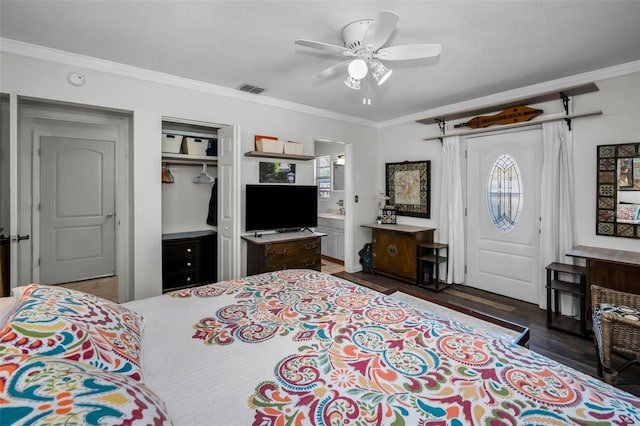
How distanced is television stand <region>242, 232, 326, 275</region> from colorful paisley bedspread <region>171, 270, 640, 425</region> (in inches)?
73.6

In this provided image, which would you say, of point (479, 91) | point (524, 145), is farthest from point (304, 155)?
point (524, 145)

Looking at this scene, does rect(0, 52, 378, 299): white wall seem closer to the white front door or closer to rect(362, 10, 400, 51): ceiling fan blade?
rect(362, 10, 400, 51): ceiling fan blade

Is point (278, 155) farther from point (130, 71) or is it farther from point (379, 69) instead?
point (379, 69)

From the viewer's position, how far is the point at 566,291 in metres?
2.93

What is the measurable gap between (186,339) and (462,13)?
265 cm

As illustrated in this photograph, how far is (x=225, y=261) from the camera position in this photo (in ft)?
11.4

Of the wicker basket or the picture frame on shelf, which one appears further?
the picture frame on shelf

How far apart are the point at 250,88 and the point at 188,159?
1187mm

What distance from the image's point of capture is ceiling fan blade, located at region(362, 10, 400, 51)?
1.68 metres

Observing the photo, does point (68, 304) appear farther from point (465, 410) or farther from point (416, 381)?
point (465, 410)

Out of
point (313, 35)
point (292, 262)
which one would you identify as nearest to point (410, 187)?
point (292, 262)

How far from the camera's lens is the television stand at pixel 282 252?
3.52m

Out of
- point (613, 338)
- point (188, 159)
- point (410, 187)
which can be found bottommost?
point (613, 338)

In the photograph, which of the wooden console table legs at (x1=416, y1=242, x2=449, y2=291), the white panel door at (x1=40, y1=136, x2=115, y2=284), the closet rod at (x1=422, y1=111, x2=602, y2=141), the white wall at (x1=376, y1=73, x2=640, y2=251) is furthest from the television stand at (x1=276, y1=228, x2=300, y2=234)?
the white wall at (x1=376, y1=73, x2=640, y2=251)
